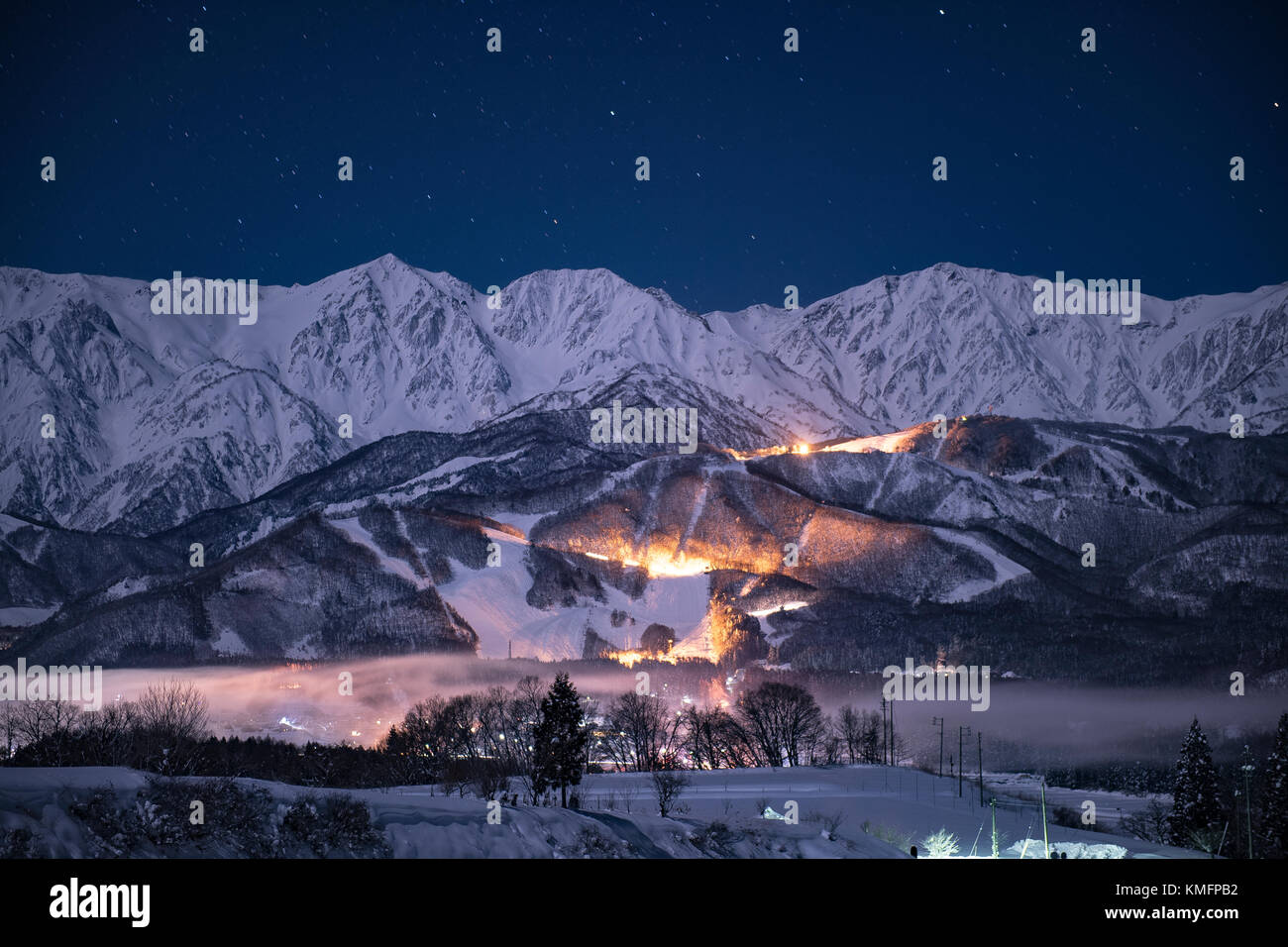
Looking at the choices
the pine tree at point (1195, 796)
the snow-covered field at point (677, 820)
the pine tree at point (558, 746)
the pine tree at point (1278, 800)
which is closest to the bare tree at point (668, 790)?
the snow-covered field at point (677, 820)

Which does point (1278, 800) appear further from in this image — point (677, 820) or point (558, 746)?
point (677, 820)

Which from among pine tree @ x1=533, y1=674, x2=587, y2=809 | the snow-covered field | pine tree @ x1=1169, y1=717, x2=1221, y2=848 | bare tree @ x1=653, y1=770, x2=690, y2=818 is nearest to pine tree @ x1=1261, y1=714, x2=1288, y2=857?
pine tree @ x1=1169, y1=717, x2=1221, y2=848

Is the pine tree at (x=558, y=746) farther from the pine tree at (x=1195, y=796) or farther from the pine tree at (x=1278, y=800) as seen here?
the pine tree at (x=1195, y=796)

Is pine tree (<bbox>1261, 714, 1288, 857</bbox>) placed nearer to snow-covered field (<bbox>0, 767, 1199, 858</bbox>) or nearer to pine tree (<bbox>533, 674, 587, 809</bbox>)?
snow-covered field (<bbox>0, 767, 1199, 858</bbox>)

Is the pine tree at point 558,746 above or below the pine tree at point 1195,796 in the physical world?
above

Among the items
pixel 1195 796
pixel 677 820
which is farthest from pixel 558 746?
pixel 1195 796
